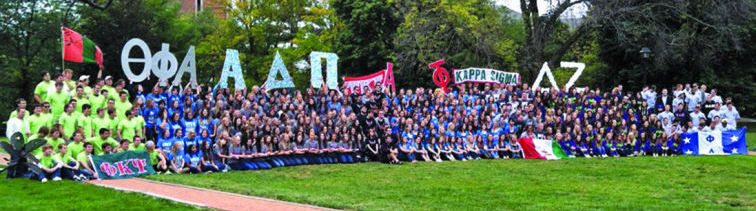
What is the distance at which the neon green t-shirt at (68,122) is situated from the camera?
15.2 meters

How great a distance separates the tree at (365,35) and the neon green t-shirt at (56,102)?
25410 mm

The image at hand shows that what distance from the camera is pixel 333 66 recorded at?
21.8 meters

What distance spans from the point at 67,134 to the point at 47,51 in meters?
33.2

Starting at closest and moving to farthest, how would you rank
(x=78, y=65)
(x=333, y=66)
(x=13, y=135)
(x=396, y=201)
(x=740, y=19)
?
1. (x=396, y=201)
2. (x=13, y=135)
3. (x=333, y=66)
4. (x=740, y=19)
5. (x=78, y=65)

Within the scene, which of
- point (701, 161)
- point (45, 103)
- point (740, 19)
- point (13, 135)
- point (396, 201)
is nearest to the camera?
point (396, 201)

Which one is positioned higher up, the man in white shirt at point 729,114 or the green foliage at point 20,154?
the man in white shirt at point 729,114

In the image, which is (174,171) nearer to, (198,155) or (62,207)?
Answer: (198,155)

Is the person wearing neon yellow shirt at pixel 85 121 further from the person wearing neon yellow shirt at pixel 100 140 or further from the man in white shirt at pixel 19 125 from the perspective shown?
the man in white shirt at pixel 19 125

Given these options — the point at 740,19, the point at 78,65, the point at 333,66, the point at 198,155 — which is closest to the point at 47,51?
the point at 78,65

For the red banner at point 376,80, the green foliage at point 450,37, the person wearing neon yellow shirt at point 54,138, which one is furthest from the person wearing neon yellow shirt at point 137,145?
the green foliage at point 450,37

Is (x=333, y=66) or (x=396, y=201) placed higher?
(x=333, y=66)

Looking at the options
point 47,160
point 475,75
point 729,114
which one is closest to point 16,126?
point 47,160

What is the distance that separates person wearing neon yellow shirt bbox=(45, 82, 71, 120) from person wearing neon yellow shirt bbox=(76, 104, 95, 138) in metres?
0.63

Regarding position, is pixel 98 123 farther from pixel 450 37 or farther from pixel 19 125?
pixel 450 37
